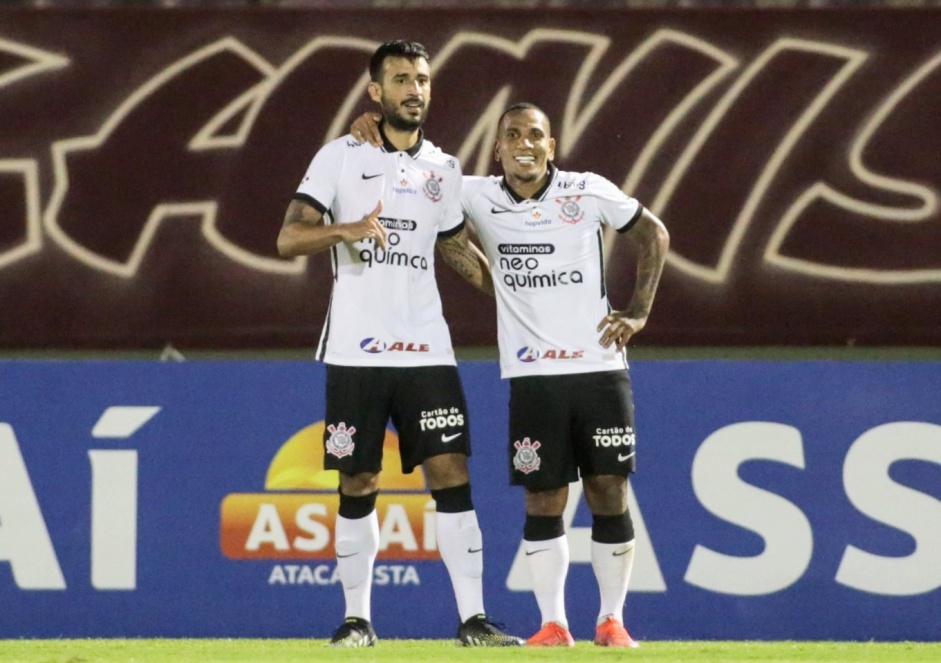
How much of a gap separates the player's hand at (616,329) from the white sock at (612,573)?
710 mm

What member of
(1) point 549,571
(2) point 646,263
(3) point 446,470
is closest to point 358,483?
(3) point 446,470

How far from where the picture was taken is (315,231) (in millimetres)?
6984

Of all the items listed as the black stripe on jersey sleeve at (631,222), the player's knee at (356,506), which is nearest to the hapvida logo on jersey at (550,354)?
the black stripe on jersey sleeve at (631,222)

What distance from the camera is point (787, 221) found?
8.98 meters

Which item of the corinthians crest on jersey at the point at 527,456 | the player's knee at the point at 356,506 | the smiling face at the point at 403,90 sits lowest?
the player's knee at the point at 356,506

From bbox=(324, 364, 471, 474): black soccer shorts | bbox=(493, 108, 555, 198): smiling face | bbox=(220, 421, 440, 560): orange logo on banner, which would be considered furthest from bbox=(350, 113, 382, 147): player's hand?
bbox=(220, 421, 440, 560): orange logo on banner

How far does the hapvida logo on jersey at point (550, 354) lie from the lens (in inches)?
282

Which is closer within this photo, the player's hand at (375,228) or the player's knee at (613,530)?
the player's hand at (375,228)

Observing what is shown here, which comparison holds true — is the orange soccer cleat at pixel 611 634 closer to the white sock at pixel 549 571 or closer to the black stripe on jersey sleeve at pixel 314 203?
the white sock at pixel 549 571

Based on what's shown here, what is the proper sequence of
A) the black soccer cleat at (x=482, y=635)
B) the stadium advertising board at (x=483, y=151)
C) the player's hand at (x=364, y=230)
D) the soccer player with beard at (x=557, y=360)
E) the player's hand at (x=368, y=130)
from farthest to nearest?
the stadium advertising board at (x=483, y=151)
the player's hand at (x=368, y=130)
the soccer player with beard at (x=557, y=360)
the black soccer cleat at (x=482, y=635)
the player's hand at (x=364, y=230)

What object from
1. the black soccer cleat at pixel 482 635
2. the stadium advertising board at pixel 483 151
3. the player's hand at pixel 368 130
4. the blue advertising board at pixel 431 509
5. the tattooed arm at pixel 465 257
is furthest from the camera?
the stadium advertising board at pixel 483 151

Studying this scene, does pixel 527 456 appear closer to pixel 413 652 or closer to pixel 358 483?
pixel 358 483

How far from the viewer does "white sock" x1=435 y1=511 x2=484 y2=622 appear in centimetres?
712

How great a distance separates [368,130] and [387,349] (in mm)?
798
